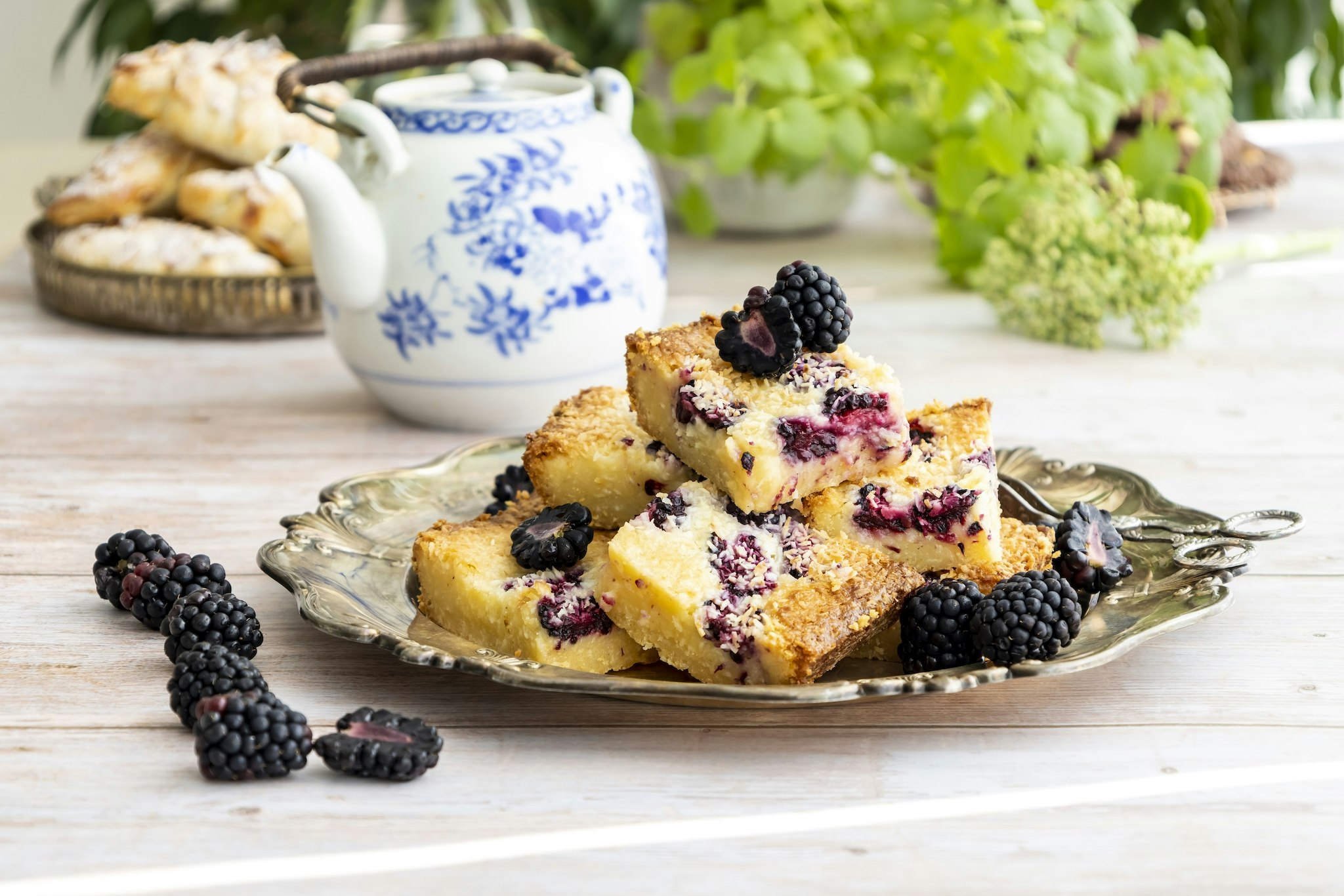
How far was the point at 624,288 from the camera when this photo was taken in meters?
1.96

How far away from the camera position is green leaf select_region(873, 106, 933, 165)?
102 inches

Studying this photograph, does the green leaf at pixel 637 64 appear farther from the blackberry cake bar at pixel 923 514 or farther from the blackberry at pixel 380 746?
the blackberry at pixel 380 746

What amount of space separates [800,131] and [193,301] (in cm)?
106

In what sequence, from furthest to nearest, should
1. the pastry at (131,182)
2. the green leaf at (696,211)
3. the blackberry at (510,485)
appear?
1. the green leaf at (696,211)
2. the pastry at (131,182)
3. the blackberry at (510,485)

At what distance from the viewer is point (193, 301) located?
94.4 inches

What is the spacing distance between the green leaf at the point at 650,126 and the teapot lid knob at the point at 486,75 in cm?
81

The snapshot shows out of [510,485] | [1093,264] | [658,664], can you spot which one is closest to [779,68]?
[1093,264]

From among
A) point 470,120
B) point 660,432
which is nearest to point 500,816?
point 660,432

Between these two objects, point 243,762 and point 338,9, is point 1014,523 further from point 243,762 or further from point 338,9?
point 338,9

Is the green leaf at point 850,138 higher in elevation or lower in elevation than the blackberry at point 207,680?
higher

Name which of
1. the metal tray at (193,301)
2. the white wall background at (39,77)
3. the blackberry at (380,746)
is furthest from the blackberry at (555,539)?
the white wall background at (39,77)

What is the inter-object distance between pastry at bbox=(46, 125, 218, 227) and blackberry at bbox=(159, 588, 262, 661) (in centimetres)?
135

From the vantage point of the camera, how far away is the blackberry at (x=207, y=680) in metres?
1.14

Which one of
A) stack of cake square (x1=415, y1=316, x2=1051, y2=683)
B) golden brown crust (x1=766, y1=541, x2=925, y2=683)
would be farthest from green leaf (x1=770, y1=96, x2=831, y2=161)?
golden brown crust (x1=766, y1=541, x2=925, y2=683)
